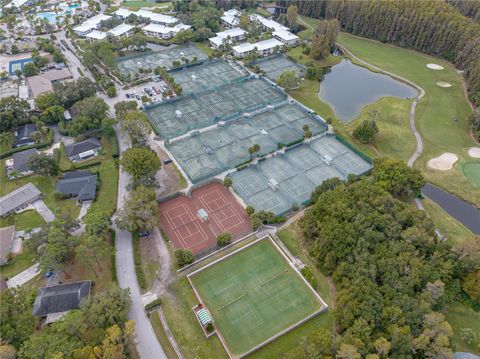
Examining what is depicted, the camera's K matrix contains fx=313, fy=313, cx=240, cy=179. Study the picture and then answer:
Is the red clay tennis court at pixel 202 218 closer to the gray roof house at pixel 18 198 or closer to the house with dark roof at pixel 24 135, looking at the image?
the gray roof house at pixel 18 198

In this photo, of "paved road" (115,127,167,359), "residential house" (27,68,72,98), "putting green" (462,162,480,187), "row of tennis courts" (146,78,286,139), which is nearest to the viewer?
"paved road" (115,127,167,359)

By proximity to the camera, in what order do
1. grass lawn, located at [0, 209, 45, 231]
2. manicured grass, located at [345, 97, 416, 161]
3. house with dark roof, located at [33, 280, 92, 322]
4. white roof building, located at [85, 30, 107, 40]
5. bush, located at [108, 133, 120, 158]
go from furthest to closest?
white roof building, located at [85, 30, 107, 40], manicured grass, located at [345, 97, 416, 161], bush, located at [108, 133, 120, 158], grass lawn, located at [0, 209, 45, 231], house with dark roof, located at [33, 280, 92, 322]

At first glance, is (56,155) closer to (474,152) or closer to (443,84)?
(474,152)

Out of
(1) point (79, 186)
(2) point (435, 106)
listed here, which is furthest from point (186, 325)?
(2) point (435, 106)

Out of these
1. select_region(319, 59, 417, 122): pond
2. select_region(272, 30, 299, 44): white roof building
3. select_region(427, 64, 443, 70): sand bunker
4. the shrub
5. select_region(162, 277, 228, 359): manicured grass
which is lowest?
select_region(162, 277, 228, 359): manicured grass

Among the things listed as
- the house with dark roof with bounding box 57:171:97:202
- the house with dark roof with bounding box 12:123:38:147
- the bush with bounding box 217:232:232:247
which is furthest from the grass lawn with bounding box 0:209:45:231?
the bush with bounding box 217:232:232:247

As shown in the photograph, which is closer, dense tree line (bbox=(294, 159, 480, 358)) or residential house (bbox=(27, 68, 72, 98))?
dense tree line (bbox=(294, 159, 480, 358))

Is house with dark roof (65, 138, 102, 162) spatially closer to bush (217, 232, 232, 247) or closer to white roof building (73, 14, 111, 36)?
bush (217, 232, 232, 247)
